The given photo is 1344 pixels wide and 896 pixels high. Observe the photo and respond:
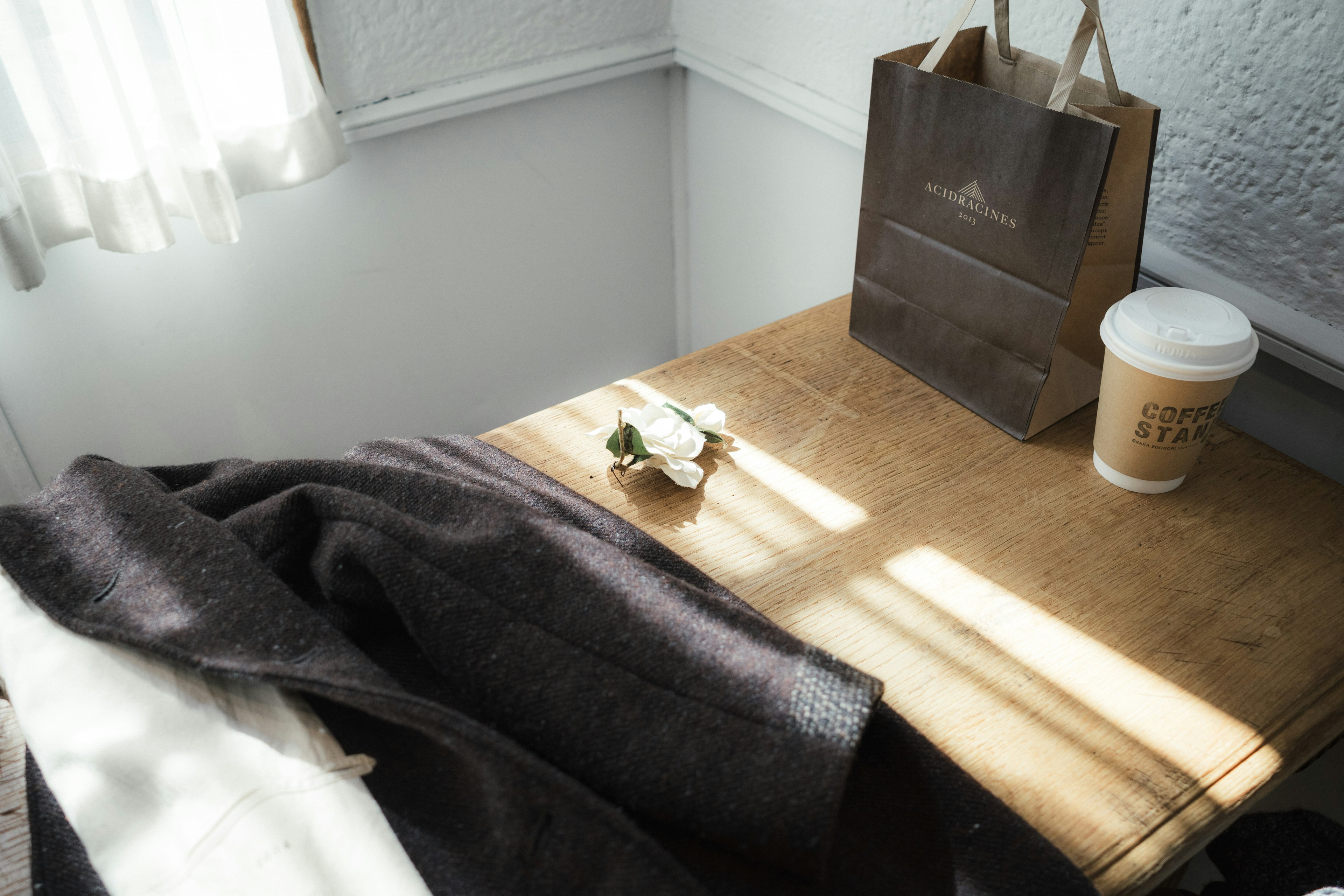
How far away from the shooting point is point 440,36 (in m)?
1.29

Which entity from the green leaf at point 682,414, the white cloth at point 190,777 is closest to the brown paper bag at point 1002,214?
the green leaf at point 682,414

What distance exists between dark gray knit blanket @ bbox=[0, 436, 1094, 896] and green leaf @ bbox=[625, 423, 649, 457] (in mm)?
146

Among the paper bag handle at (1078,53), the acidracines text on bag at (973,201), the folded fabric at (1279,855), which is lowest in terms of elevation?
the folded fabric at (1279,855)

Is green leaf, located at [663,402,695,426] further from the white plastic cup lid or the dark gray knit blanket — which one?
the white plastic cup lid

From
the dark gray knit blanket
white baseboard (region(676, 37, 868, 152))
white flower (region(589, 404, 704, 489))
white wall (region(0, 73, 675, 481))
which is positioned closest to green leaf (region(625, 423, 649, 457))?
white flower (region(589, 404, 704, 489))

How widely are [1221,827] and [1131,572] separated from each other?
0.63ft

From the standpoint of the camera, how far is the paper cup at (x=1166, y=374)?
2.14 ft

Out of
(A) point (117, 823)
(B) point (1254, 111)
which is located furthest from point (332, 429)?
(B) point (1254, 111)

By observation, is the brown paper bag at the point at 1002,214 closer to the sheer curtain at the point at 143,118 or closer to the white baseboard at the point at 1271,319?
the white baseboard at the point at 1271,319

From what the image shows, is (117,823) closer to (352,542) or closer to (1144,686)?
(352,542)

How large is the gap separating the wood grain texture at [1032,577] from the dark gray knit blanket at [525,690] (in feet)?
0.22

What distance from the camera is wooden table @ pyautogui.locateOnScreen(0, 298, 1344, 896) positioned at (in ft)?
1.79

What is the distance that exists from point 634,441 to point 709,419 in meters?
0.08

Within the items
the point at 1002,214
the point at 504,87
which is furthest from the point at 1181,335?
the point at 504,87
